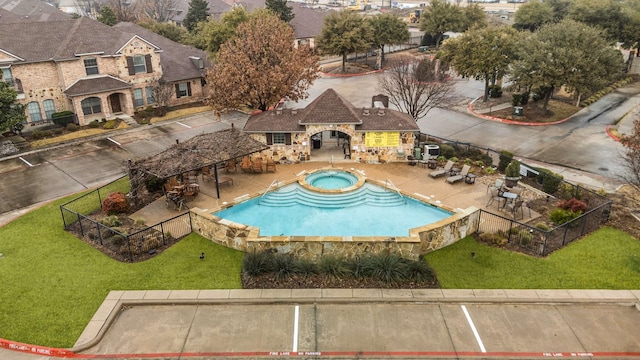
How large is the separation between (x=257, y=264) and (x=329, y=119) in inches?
527

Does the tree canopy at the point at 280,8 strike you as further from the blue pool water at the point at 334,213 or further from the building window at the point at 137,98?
the blue pool water at the point at 334,213

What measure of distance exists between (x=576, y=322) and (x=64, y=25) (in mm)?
45369

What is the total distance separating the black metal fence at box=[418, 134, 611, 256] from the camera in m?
21.1

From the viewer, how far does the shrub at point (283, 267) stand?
18.9 metres

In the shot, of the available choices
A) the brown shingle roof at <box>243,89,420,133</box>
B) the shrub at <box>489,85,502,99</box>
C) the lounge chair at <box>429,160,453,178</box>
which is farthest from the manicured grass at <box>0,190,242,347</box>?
the shrub at <box>489,85,502,99</box>

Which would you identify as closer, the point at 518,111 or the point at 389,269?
the point at 389,269

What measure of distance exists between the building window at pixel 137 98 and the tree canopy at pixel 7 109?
10.6m

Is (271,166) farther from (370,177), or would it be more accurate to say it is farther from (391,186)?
(391,186)

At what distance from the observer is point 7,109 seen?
34.3 m

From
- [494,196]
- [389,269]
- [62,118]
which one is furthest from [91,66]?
[494,196]

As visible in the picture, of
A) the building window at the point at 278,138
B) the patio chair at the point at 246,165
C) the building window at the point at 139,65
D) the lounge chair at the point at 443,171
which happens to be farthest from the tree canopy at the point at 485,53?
the building window at the point at 139,65

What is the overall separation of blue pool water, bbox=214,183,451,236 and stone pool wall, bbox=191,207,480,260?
1.60 metres

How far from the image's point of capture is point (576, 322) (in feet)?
55.0

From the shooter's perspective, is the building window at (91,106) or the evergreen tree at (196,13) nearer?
the building window at (91,106)
